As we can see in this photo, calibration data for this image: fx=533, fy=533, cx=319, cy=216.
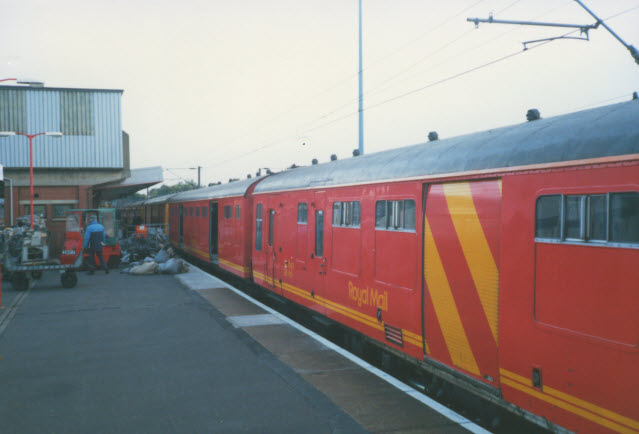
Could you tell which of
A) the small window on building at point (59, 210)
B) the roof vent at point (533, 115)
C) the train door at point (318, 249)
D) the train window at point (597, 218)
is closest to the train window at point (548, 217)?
the train window at point (597, 218)

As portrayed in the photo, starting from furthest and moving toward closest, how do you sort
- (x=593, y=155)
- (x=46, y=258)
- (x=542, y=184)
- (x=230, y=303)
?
(x=46, y=258), (x=230, y=303), (x=542, y=184), (x=593, y=155)

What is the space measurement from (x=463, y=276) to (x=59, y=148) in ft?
84.1

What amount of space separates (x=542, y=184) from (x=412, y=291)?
242cm

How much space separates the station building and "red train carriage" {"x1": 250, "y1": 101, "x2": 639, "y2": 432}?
21.8 m

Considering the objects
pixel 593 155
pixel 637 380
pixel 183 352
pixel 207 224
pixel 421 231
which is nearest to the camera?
pixel 637 380

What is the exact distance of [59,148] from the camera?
2647cm

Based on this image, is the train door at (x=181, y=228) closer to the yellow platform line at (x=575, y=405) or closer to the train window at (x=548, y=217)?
the yellow platform line at (x=575, y=405)

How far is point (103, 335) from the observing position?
9273mm

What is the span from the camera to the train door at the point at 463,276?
17.2 ft

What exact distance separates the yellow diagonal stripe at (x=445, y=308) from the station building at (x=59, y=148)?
917 inches

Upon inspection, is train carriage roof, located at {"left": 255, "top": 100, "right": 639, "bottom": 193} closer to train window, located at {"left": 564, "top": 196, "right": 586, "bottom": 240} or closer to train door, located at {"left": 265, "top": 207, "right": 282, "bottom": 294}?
train window, located at {"left": 564, "top": 196, "right": 586, "bottom": 240}

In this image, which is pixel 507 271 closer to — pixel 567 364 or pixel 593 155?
pixel 567 364

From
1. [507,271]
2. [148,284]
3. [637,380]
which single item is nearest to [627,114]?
[507,271]

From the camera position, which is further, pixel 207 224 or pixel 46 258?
pixel 207 224
